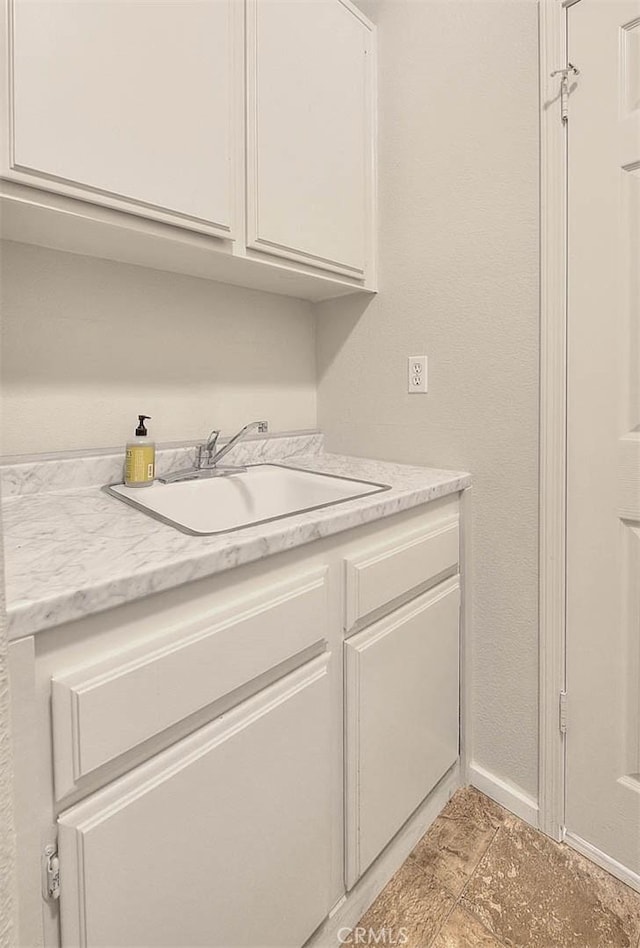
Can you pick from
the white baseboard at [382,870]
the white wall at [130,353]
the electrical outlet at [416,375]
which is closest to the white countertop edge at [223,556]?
the electrical outlet at [416,375]

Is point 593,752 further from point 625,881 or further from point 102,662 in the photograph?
point 102,662

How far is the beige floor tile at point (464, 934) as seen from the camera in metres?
0.99

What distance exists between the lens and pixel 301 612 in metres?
0.85

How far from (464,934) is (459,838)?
9.5 inches

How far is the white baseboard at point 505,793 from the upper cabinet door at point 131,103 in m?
1.61

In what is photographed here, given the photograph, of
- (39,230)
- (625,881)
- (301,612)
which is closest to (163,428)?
(39,230)

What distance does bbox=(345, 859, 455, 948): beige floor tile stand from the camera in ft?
3.30

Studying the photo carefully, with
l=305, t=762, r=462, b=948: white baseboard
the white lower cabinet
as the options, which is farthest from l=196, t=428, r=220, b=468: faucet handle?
l=305, t=762, r=462, b=948: white baseboard

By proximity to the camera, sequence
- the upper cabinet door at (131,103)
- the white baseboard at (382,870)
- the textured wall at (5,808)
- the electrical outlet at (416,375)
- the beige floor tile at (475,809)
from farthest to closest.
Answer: the electrical outlet at (416,375) → the beige floor tile at (475,809) → the white baseboard at (382,870) → the upper cabinet door at (131,103) → the textured wall at (5,808)

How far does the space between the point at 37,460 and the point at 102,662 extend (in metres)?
0.72

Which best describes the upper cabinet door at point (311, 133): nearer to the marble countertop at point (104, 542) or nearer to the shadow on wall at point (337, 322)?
the shadow on wall at point (337, 322)

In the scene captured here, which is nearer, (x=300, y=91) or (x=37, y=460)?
(x=37, y=460)

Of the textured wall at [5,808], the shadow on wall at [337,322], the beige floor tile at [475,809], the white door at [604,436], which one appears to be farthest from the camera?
the shadow on wall at [337,322]

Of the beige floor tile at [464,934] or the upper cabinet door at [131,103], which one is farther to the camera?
the beige floor tile at [464,934]
